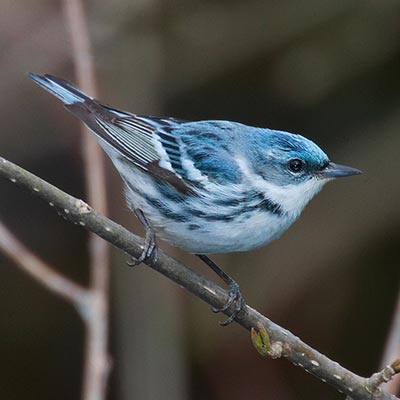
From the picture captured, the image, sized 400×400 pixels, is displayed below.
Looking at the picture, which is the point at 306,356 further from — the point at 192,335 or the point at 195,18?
the point at 195,18

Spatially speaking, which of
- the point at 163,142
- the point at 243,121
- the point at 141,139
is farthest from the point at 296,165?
the point at 243,121

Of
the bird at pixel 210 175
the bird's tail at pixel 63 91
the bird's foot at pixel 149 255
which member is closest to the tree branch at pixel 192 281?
the bird's foot at pixel 149 255

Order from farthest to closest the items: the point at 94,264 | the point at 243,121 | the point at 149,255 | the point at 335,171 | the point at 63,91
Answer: the point at 243,121, the point at 63,91, the point at 335,171, the point at 94,264, the point at 149,255

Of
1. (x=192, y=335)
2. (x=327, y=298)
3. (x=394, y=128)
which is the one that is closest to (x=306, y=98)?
(x=394, y=128)

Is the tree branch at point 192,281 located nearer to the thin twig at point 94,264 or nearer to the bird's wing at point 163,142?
the thin twig at point 94,264

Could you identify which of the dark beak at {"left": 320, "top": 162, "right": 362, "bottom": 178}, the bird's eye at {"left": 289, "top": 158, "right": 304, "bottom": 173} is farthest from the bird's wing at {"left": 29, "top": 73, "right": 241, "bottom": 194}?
the dark beak at {"left": 320, "top": 162, "right": 362, "bottom": 178}

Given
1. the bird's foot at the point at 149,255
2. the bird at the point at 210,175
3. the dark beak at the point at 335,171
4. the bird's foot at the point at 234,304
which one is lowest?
the bird's foot at the point at 234,304

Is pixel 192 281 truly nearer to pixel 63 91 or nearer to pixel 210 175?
pixel 210 175
